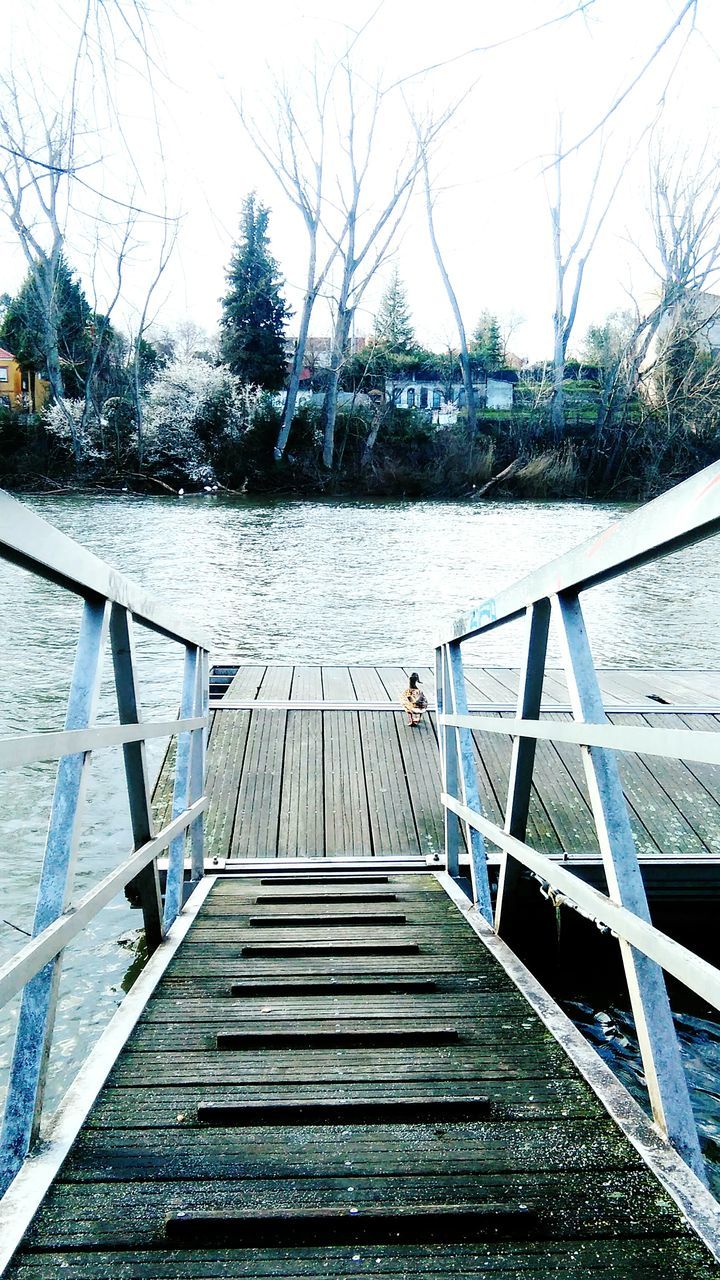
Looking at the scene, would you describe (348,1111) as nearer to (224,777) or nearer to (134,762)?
(134,762)

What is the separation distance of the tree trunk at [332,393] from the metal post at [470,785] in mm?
33109

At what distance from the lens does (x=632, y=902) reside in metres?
1.74

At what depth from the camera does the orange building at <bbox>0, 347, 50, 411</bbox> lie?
3662 centimetres

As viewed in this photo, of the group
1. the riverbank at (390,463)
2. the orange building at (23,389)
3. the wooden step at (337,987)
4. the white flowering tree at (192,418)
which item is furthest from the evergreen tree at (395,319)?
the wooden step at (337,987)

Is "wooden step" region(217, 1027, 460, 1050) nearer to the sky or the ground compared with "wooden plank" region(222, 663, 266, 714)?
nearer to the sky

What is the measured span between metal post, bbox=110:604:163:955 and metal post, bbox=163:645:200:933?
0.48ft

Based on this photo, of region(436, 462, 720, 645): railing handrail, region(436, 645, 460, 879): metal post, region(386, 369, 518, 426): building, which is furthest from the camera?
region(386, 369, 518, 426): building

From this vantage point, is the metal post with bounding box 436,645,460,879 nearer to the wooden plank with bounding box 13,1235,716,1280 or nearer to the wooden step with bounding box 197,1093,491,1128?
the wooden step with bounding box 197,1093,491,1128

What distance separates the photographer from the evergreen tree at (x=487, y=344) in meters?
40.7

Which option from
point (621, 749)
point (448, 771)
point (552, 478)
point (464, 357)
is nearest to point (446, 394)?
point (464, 357)

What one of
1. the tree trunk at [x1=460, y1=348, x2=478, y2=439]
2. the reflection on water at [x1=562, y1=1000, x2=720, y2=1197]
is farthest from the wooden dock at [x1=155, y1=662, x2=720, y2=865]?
the tree trunk at [x1=460, y1=348, x2=478, y2=439]

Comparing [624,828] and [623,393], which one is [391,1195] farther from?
[623,393]

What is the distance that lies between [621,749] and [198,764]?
2.66 meters

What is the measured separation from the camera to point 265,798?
18.1 ft
